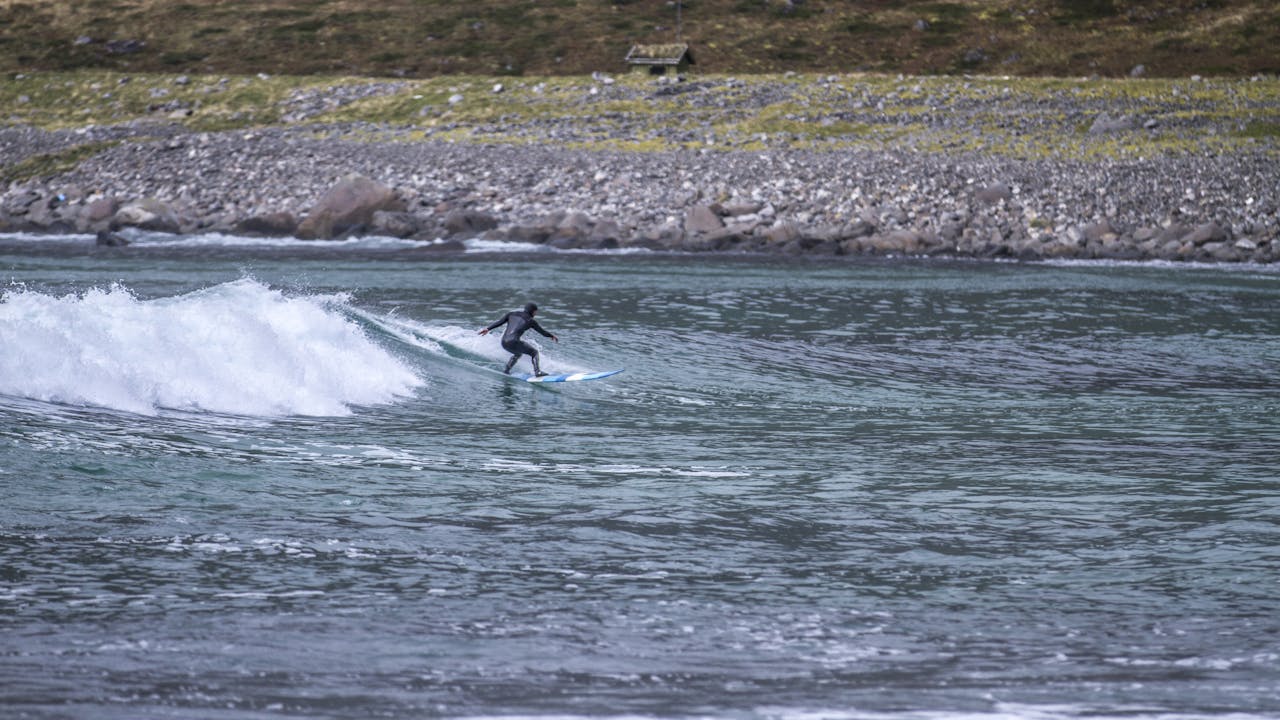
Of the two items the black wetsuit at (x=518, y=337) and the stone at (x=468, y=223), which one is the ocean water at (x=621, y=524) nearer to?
the black wetsuit at (x=518, y=337)

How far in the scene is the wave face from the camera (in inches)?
764

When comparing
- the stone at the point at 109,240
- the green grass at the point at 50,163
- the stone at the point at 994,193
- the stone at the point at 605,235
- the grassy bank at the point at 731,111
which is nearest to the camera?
the stone at the point at 605,235

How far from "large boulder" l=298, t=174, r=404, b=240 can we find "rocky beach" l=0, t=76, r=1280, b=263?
0.09 metres

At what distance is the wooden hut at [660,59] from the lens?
75750 mm

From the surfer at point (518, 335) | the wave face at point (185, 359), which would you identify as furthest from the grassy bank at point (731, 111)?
the wave face at point (185, 359)

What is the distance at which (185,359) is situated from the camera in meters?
21.3

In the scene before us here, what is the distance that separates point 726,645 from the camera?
10117mm

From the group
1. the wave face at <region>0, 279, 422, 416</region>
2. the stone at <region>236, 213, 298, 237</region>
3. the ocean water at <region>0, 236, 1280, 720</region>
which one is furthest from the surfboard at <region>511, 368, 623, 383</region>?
the stone at <region>236, 213, 298, 237</region>

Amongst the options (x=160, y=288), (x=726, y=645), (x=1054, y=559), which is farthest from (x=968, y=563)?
(x=160, y=288)

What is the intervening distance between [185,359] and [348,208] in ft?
108

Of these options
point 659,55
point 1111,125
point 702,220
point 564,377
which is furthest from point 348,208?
point 1111,125

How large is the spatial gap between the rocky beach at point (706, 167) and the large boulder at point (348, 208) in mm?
87

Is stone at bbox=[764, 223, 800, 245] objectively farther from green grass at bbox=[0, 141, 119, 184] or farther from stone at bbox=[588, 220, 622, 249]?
green grass at bbox=[0, 141, 119, 184]

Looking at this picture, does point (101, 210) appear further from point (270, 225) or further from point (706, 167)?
point (706, 167)
